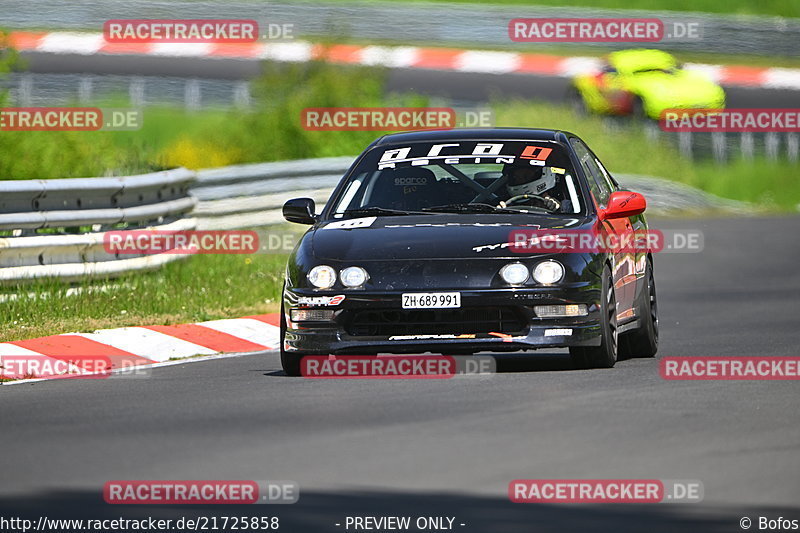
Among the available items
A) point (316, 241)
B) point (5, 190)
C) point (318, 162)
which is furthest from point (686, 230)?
point (316, 241)

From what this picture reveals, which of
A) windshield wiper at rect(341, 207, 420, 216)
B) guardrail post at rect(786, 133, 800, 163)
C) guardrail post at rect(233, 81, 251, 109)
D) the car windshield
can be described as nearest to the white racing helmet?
the car windshield

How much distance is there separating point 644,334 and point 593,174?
3.68 feet

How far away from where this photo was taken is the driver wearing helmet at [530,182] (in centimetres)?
1226

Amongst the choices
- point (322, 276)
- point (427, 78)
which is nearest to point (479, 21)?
point (427, 78)

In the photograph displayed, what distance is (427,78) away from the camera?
107ft

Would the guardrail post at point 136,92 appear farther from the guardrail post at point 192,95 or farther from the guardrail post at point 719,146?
the guardrail post at point 719,146

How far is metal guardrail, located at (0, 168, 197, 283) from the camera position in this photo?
14.9m

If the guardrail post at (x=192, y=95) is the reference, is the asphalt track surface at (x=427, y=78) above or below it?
above

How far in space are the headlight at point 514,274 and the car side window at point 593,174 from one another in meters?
1.41

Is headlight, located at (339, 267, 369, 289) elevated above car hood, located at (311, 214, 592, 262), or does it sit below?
below

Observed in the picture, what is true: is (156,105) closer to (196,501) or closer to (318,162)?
(318,162)

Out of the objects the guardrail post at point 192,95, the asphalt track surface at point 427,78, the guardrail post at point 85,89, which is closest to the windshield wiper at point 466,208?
the guardrail post at point 85,89

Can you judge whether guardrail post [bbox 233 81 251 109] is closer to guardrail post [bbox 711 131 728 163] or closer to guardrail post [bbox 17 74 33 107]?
guardrail post [bbox 17 74 33 107]

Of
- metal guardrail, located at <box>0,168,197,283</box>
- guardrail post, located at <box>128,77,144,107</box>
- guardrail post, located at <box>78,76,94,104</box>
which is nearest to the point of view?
metal guardrail, located at <box>0,168,197,283</box>
